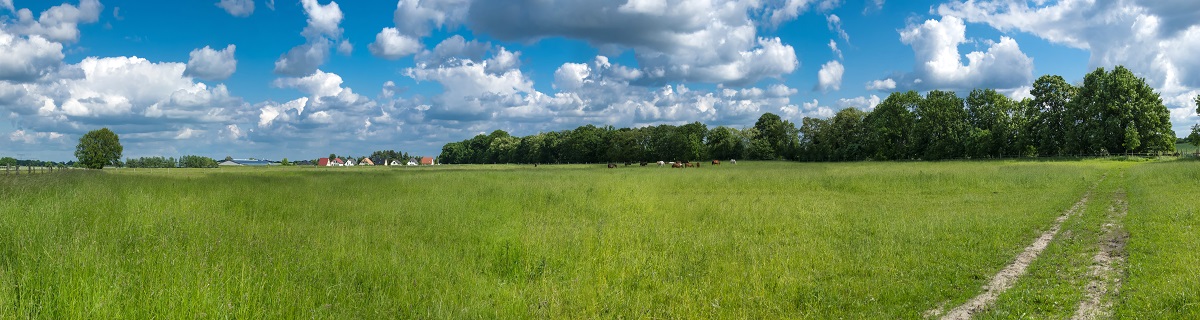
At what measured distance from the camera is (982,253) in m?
11.6

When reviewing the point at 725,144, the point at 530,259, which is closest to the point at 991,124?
the point at 725,144

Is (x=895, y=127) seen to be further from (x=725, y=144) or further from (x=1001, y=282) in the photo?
(x=1001, y=282)

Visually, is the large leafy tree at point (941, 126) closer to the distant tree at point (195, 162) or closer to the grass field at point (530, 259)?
the grass field at point (530, 259)

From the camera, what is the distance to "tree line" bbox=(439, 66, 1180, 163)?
191ft

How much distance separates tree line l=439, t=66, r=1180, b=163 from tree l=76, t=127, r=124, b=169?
8874 centimetres

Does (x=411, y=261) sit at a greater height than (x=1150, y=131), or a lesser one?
lesser

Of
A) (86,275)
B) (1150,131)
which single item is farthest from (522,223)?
(1150,131)

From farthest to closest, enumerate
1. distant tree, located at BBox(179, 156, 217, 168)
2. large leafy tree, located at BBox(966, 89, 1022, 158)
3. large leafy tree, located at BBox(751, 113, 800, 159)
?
distant tree, located at BBox(179, 156, 217, 168) < large leafy tree, located at BBox(751, 113, 800, 159) < large leafy tree, located at BBox(966, 89, 1022, 158)

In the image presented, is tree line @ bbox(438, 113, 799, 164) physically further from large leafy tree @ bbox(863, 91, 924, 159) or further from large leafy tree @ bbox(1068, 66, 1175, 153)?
large leafy tree @ bbox(1068, 66, 1175, 153)

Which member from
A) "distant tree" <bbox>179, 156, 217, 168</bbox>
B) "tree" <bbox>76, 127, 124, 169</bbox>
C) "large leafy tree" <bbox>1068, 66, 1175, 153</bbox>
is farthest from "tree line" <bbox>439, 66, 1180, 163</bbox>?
"distant tree" <bbox>179, 156, 217, 168</bbox>

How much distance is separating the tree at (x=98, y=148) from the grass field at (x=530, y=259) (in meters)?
93.0

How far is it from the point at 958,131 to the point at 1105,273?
76397 millimetres

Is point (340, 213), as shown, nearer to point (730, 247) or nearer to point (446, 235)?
point (446, 235)

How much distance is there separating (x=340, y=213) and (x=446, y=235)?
174 inches
